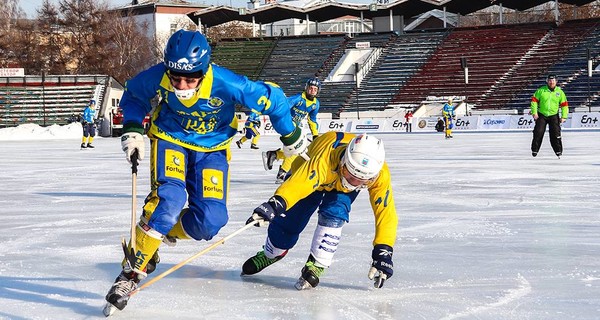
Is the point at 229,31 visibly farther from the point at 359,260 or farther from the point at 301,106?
the point at 359,260

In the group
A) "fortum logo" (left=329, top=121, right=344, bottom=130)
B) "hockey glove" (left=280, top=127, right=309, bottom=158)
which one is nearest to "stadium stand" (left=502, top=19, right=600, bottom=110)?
"fortum logo" (left=329, top=121, right=344, bottom=130)

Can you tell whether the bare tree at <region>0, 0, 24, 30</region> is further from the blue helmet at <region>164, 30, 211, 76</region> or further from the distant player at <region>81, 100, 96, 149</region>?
the blue helmet at <region>164, 30, 211, 76</region>

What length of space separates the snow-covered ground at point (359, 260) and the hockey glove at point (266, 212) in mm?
453

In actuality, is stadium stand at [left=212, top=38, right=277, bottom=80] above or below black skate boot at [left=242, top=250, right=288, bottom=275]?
below

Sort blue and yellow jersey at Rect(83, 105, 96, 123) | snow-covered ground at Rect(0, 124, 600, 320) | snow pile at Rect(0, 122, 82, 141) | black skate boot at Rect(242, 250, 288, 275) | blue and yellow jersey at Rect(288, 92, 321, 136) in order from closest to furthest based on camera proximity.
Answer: snow-covered ground at Rect(0, 124, 600, 320), black skate boot at Rect(242, 250, 288, 275), blue and yellow jersey at Rect(288, 92, 321, 136), blue and yellow jersey at Rect(83, 105, 96, 123), snow pile at Rect(0, 122, 82, 141)

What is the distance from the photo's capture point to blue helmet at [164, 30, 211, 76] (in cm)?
471

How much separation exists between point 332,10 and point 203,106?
4960cm

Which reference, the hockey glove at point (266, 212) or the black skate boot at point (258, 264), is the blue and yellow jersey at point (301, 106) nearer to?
the black skate boot at point (258, 264)

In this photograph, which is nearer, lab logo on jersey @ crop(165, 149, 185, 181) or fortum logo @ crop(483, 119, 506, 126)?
lab logo on jersey @ crop(165, 149, 185, 181)

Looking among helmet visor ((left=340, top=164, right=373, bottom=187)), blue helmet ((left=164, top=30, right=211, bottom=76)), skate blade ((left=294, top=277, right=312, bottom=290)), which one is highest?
blue helmet ((left=164, top=30, right=211, bottom=76))

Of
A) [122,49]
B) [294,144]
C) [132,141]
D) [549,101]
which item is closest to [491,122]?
[549,101]

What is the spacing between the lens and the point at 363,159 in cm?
486

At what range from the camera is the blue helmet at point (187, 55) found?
15.5ft

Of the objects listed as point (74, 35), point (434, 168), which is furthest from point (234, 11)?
point (434, 168)
